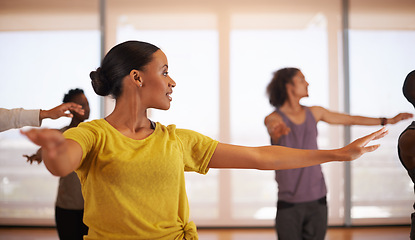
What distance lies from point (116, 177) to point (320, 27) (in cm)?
359

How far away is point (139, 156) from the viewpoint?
3.57ft

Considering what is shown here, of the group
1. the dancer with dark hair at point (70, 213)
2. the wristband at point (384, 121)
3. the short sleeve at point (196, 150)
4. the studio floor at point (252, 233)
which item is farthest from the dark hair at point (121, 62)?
the studio floor at point (252, 233)

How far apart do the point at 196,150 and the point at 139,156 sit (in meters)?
0.21

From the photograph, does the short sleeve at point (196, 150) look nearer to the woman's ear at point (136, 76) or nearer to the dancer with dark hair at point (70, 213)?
the woman's ear at point (136, 76)

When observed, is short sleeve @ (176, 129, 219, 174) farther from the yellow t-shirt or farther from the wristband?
the wristband

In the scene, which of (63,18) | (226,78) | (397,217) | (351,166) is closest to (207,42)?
(226,78)

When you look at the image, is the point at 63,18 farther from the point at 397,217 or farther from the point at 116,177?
the point at 397,217

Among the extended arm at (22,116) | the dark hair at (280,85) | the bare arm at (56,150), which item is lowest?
the bare arm at (56,150)

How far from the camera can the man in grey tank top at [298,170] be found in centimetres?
235

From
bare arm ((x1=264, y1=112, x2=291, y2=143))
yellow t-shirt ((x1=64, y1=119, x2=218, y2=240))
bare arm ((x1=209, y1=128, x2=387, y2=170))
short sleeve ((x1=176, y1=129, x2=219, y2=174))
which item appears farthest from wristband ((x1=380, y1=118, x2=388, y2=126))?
yellow t-shirt ((x1=64, y1=119, x2=218, y2=240))

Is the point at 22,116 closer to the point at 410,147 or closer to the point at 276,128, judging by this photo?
the point at 276,128

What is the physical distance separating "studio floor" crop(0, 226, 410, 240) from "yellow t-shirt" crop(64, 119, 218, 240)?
276 centimetres

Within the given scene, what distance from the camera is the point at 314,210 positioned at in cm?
236

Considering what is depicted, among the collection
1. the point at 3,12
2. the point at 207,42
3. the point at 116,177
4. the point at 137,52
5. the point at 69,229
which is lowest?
the point at 69,229
